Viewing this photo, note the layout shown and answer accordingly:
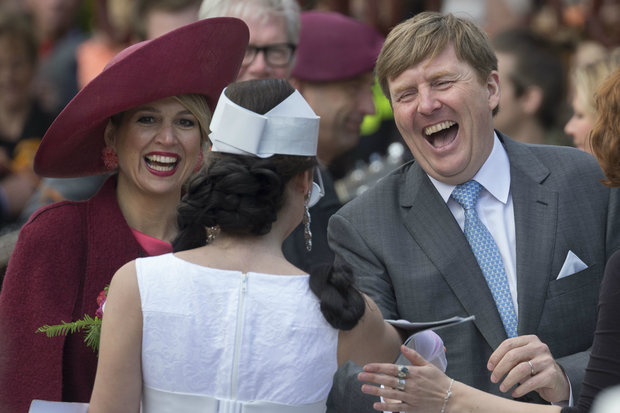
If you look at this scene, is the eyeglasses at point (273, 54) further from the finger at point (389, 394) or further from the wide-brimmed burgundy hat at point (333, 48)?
the finger at point (389, 394)

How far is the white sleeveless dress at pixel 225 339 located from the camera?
265cm

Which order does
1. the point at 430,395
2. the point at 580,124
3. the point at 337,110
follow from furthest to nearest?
the point at 337,110 → the point at 580,124 → the point at 430,395

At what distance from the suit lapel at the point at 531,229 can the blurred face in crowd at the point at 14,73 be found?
3.62 metres

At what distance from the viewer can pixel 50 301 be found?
11.1ft

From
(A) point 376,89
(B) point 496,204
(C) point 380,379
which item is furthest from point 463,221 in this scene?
(A) point 376,89

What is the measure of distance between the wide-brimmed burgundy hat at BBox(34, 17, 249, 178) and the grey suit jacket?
70 centimetres

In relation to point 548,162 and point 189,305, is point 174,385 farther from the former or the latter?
point 548,162

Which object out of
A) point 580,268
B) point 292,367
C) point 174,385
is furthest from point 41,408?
point 580,268

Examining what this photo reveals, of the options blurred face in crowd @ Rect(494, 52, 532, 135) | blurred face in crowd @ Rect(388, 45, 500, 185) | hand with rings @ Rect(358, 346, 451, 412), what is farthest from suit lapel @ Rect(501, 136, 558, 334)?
blurred face in crowd @ Rect(494, 52, 532, 135)

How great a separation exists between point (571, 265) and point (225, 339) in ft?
4.13

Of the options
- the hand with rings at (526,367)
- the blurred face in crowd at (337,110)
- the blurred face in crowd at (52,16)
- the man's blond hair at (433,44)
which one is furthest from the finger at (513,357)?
the blurred face in crowd at (52,16)

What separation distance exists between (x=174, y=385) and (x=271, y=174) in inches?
23.1

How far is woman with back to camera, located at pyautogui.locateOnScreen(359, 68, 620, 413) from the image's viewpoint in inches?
105

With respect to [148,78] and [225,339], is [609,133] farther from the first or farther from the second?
[148,78]
